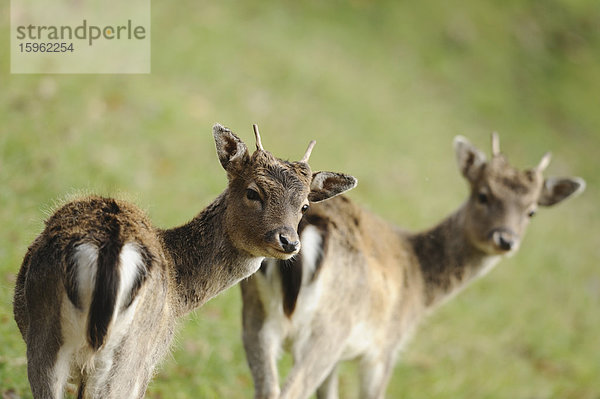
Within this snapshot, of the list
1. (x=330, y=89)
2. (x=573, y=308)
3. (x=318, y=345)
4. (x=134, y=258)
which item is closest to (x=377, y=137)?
(x=330, y=89)

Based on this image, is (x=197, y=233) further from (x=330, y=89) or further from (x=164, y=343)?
(x=330, y=89)

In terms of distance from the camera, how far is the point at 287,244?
3.89 metres

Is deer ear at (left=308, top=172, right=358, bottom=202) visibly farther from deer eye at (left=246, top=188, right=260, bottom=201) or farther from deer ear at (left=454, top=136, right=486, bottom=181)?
deer ear at (left=454, top=136, right=486, bottom=181)

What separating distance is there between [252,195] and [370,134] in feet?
30.6

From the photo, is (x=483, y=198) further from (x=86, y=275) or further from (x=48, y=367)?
(x=48, y=367)

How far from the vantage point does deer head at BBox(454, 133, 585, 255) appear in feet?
20.9

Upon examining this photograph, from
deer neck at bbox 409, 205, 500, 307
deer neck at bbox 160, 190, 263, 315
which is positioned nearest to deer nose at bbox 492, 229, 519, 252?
deer neck at bbox 409, 205, 500, 307

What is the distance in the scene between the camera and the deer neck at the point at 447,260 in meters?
6.51

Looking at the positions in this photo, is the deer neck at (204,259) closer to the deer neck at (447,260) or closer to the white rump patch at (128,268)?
the white rump patch at (128,268)

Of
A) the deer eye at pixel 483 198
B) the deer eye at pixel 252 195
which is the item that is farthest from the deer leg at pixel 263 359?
the deer eye at pixel 483 198

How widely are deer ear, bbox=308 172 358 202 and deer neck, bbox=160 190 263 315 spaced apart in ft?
1.70

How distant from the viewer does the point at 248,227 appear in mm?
4039

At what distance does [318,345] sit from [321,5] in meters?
Answer: 12.5

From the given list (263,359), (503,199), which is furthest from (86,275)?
(503,199)
